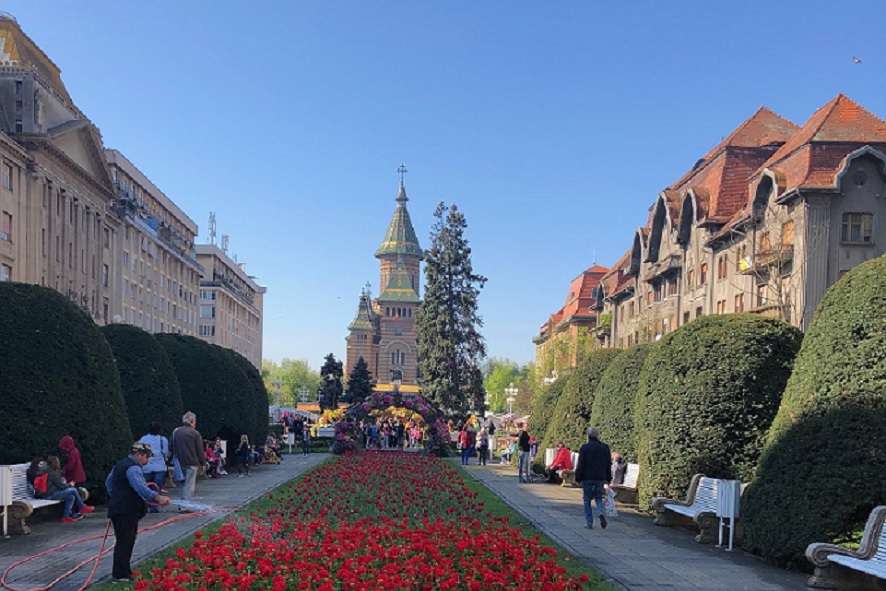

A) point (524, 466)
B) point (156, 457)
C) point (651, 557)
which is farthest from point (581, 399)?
point (651, 557)

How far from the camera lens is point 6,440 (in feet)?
49.6

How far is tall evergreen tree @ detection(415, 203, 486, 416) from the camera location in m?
65.1

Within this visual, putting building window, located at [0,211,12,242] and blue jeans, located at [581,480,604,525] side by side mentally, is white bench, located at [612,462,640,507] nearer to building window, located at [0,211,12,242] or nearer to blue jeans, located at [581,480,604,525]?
blue jeans, located at [581,480,604,525]

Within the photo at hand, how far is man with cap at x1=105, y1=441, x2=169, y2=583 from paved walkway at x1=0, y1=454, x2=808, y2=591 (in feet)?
1.04

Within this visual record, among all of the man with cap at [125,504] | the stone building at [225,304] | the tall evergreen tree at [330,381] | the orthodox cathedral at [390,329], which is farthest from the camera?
the orthodox cathedral at [390,329]

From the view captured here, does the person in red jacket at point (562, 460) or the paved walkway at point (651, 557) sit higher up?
the paved walkway at point (651, 557)

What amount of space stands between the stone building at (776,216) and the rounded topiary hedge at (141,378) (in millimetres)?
24978

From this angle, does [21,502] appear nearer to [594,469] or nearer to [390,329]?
[594,469]

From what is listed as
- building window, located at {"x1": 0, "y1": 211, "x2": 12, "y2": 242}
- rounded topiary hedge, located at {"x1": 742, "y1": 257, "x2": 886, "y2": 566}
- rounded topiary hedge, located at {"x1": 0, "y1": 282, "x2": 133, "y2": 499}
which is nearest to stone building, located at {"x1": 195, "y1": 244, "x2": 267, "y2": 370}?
building window, located at {"x1": 0, "y1": 211, "x2": 12, "y2": 242}

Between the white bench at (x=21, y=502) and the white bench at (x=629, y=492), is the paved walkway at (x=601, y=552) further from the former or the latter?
the white bench at (x=629, y=492)

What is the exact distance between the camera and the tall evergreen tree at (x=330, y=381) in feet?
315

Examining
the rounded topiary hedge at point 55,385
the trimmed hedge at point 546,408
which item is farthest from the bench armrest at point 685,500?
the trimmed hedge at point 546,408

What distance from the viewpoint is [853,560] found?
956cm

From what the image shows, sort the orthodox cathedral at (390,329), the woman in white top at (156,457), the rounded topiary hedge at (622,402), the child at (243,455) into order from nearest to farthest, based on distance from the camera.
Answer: the woman in white top at (156,457) → the rounded topiary hedge at (622,402) → the child at (243,455) → the orthodox cathedral at (390,329)
